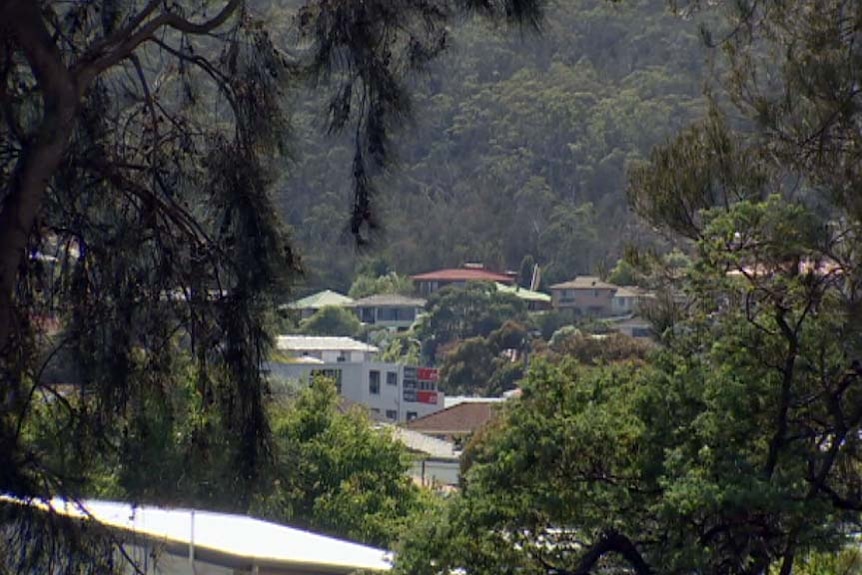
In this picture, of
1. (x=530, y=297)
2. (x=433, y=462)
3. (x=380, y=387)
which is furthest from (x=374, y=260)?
(x=530, y=297)

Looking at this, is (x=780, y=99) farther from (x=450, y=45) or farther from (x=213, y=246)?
(x=213, y=246)

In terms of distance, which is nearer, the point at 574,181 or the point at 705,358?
the point at 705,358

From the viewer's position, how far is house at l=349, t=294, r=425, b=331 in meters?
97.2

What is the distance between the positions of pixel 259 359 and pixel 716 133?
21.6ft

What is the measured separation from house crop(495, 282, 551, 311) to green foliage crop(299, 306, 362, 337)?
8.87m

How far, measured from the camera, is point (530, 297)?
9462cm

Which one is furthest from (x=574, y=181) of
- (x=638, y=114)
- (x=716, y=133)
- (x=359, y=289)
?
(x=716, y=133)

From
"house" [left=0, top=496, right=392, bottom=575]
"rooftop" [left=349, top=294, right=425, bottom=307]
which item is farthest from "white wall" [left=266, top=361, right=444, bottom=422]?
"house" [left=0, top=496, right=392, bottom=575]

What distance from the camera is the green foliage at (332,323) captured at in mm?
89438

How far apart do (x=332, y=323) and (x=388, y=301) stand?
8.10m

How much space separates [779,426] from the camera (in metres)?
10.7

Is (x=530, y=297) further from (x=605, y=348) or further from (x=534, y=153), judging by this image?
(x=605, y=348)

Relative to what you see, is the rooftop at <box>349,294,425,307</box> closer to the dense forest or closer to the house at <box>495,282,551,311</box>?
the house at <box>495,282,551,311</box>

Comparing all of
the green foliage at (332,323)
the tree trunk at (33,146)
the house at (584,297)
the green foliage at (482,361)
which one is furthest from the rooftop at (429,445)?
the house at (584,297)
